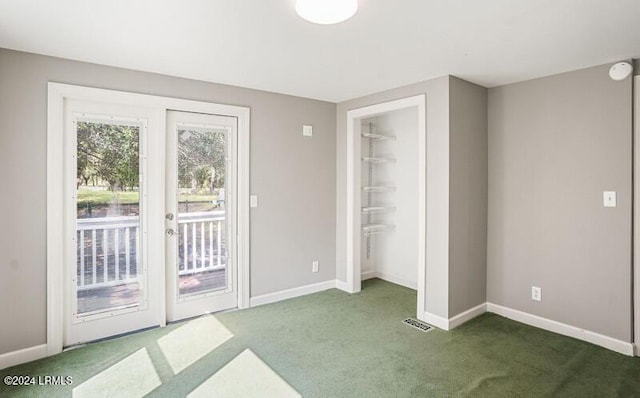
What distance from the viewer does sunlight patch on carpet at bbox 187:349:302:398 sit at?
232 centimetres

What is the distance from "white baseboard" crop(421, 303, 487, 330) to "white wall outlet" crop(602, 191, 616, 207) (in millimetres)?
1460

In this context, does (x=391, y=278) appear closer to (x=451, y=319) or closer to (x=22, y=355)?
(x=451, y=319)

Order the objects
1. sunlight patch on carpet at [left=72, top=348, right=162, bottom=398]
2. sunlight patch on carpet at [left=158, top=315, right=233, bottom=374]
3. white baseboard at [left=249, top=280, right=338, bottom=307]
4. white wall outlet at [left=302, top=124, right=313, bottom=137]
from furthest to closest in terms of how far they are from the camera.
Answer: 1. white wall outlet at [left=302, top=124, right=313, bottom=137]
2. white baseboard at [left=249, top=280, right=338, bottom=307]
3. sunlight patch on carpet at [left=158, top=315, right=233, bottom=374]
4. sunlight patch on carpet at [left=72, top=348, right=162, bottom=398]

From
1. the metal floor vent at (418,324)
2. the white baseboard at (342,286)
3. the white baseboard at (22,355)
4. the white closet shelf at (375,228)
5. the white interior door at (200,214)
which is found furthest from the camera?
the white closet shelf at (375,228)

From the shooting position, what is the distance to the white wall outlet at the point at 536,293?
3.39m

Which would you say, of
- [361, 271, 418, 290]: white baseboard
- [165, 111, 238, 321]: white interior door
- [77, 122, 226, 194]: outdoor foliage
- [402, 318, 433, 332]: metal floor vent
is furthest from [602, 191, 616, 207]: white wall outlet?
[77, 122, 226, 194]: outdoor foliage

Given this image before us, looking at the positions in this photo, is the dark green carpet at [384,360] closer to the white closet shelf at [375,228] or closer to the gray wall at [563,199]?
the gray wall at [563,199]

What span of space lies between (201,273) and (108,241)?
2.94 feet

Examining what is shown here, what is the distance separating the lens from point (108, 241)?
3.11 metres

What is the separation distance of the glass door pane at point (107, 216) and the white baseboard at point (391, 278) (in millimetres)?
2875

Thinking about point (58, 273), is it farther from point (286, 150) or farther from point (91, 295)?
point (286, 150)

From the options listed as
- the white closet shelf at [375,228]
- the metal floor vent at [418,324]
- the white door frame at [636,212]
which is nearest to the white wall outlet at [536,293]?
the white door frame at [636,212]

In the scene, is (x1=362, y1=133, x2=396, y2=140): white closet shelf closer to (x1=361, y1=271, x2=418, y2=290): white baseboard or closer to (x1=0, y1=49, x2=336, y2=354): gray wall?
(x1=0, y1=49, x2=336, y2=354): gray wall

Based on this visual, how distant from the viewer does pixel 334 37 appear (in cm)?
245
